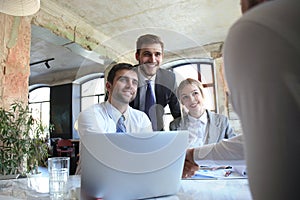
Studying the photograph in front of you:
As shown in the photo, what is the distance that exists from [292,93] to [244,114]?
59 mm

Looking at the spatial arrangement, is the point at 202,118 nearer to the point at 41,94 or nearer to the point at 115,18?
the point at 115,18

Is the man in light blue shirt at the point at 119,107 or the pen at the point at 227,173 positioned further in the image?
the pen at the point at 227,173

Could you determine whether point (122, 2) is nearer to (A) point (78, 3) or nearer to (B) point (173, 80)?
(A) point (78, 3)

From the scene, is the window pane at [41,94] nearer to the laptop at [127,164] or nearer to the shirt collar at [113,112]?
the shirt collar at [113,112]

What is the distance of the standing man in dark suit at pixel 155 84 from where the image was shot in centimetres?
93

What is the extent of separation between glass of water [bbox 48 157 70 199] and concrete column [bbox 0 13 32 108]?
1687 millimetres

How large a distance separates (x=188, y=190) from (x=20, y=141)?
69.6 inches

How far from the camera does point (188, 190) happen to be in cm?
72

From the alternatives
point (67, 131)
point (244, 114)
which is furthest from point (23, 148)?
point (67, 131)

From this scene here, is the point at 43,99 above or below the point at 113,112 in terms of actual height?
above

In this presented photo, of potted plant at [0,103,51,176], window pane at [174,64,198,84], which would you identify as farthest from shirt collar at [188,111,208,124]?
potted plant at [0,103,51,176]

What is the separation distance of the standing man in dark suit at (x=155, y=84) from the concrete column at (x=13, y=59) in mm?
1726

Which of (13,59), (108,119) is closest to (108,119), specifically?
(108,119)

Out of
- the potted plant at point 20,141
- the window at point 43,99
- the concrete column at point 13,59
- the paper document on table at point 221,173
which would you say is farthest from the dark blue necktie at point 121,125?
the window at point 43,99
